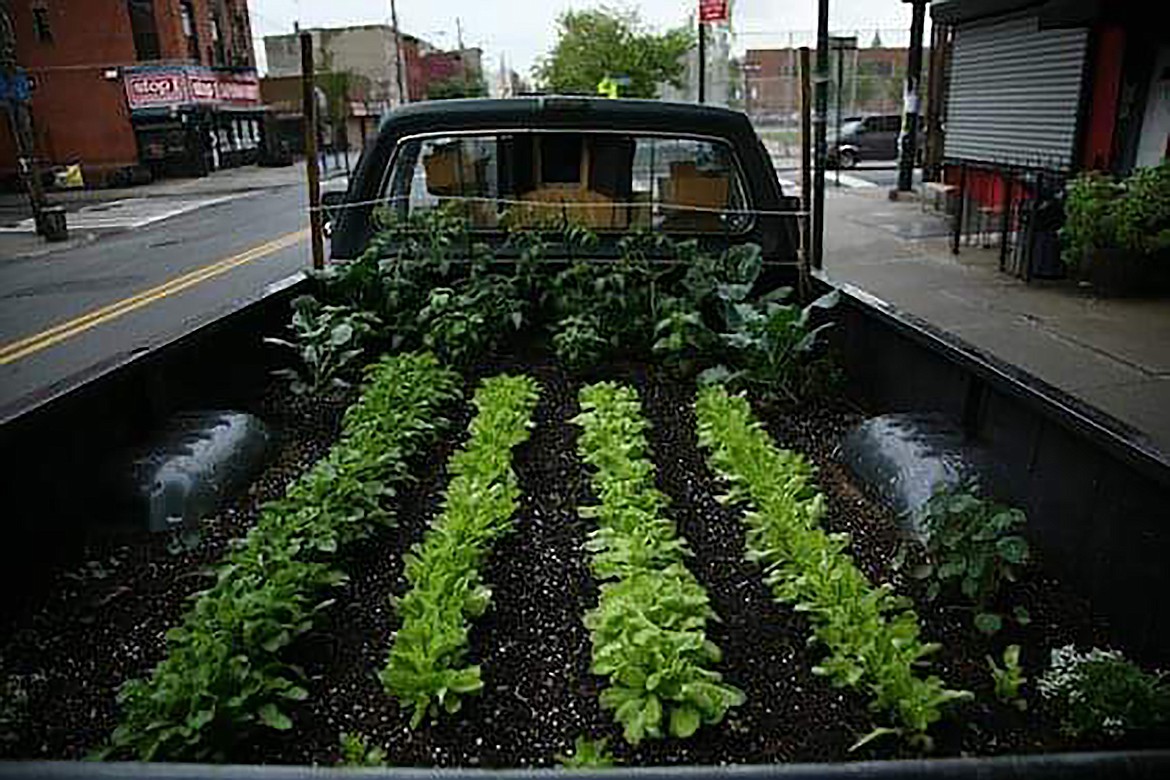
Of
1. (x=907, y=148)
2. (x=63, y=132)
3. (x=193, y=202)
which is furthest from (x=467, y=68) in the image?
(x=907, y=148)

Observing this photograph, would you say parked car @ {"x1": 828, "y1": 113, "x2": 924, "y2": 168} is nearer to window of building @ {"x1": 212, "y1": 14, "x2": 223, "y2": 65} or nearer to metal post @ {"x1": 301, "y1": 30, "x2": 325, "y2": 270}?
window of building @ {"x1": 212, "y1": 14, "x2": 223, "y2": 65}

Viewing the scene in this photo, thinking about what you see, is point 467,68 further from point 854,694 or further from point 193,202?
point 854,694

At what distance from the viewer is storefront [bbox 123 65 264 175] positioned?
32.6 m

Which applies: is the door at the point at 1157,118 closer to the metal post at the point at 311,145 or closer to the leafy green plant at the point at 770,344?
the leafy green plant at the point at 770,344

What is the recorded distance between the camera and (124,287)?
1278 cm

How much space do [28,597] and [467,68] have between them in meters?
84.6

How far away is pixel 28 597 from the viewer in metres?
2.73

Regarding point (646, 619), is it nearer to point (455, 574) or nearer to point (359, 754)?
point (455, 574)

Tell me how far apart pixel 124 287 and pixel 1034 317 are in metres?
11.3

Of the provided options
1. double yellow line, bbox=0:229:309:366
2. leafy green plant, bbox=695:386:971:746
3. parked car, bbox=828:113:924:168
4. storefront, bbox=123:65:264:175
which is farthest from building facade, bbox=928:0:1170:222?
storefront, bbox=123:65:264:175

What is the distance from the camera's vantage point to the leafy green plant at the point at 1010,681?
2221 millimetres

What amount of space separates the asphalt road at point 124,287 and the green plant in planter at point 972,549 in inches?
104

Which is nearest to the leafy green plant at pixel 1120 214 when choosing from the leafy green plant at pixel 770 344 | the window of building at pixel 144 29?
the leafy green plant at pixel 770 344

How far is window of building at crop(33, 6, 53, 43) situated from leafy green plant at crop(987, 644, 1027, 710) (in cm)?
3877
